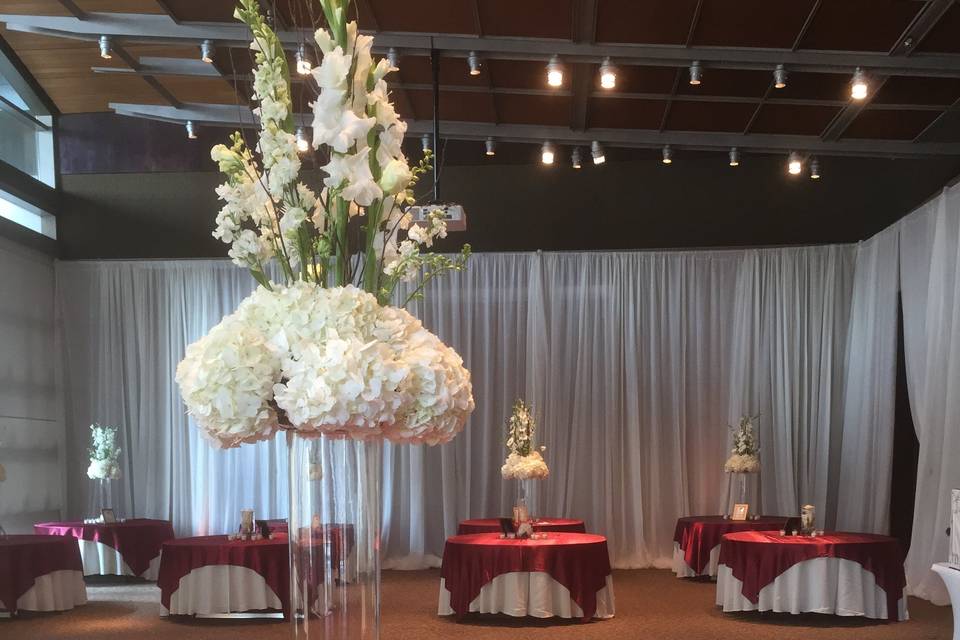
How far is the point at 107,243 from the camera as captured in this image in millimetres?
14039

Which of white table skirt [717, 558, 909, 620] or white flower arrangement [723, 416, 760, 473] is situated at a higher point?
white flower arrangement [723, 416, 760, 473]

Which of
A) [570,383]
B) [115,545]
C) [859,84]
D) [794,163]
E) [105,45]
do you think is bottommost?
[115,545]

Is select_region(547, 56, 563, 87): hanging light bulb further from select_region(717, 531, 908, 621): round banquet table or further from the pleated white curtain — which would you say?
the pleated white curtain

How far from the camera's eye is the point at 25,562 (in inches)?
384

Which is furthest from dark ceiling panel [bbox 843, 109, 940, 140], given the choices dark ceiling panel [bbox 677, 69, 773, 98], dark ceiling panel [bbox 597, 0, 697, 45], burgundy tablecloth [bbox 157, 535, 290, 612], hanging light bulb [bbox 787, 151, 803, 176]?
burgundy tablecloth [bbox 157, 535, 290, 612]

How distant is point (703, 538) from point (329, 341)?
1004 centimetres

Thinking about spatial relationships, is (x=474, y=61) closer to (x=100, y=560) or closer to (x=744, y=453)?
(x=744, y=453)

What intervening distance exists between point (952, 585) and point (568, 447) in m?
7.40

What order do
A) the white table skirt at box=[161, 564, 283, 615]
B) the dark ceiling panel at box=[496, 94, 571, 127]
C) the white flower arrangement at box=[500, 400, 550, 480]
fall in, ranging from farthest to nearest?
1. the dark ceiling panel at box=[496, 94, 571, 127]
2. the white flower arrangement at box=[500, 400, 550, 480]
3. the white table skirt at box=[161, 564, 283, 615]

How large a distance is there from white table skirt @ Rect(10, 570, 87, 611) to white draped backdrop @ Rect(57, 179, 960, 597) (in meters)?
3.18

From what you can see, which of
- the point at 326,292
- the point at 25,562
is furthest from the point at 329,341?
the point at 25,562

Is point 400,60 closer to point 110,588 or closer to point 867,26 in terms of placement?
point 867,26

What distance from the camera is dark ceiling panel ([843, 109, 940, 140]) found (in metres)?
10.4

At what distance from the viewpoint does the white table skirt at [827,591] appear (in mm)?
8734
